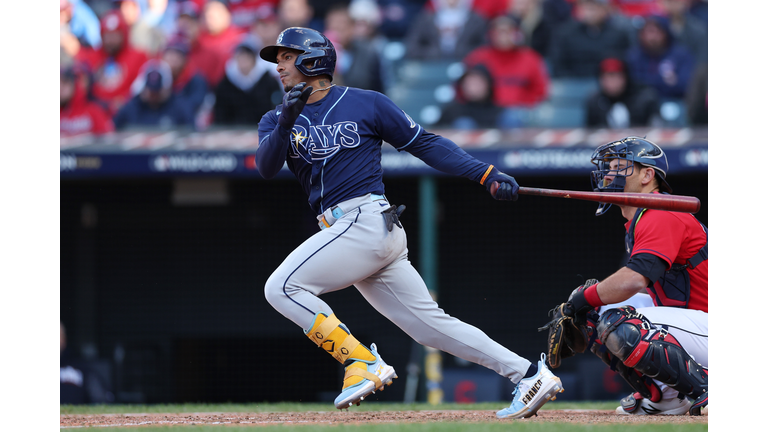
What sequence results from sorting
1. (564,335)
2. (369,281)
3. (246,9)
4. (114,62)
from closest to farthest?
(369,281) < (564,335) < (114,62) < (246,9)

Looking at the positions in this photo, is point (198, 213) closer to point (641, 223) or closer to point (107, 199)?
point (107, 199)

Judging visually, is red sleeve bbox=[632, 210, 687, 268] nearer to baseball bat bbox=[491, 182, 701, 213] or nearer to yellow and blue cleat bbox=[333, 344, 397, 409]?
baseball bat bbox=[491, 182, 701, 213]

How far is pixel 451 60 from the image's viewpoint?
27.6 feet

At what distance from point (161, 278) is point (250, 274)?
802mm

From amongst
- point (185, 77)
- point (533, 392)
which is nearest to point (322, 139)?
point (533, 392)

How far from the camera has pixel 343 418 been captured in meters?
3.40

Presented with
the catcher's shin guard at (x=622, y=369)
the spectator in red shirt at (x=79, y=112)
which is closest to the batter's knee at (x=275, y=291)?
the catcher's shin guard at (x=622, y=369)

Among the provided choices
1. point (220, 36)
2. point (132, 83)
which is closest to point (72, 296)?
point (132, 83)

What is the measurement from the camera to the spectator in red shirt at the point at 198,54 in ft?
26.5

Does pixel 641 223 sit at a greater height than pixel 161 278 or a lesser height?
greater

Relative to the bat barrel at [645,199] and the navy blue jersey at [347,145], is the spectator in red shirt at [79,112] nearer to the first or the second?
the navy blue jersey at [347,145]

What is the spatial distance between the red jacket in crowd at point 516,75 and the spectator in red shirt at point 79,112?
3.47m

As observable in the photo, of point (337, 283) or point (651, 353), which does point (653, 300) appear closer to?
point (651, 353)

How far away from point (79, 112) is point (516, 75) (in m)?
4.11
